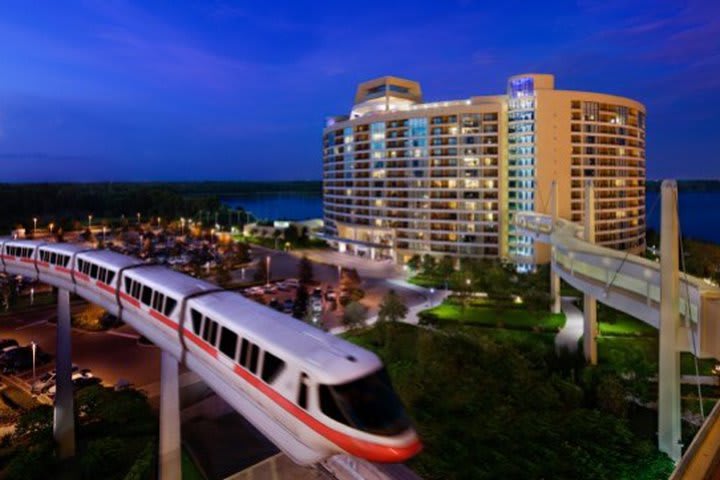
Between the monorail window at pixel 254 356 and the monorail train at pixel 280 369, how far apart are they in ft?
0.07

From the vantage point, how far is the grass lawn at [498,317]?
120ft

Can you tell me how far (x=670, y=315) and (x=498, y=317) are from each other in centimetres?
2147

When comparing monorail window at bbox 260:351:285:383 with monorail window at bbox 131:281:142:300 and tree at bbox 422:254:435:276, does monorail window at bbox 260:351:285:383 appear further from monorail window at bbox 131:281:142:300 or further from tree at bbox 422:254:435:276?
tree at bbox 422:254:435:276

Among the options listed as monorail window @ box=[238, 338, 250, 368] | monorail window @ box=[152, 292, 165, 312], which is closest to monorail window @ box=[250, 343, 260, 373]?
monorail window @ box=[238, 338, 250, 368]

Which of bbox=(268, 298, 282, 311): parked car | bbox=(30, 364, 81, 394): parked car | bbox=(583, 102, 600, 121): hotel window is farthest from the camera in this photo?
bbox=(583, 102, 600, 121): hotel window

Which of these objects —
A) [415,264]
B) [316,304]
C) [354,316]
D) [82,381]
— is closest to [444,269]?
[415,264]

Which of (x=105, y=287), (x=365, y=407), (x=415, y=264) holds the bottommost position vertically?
(x=415, y=264)

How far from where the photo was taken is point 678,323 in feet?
58.1


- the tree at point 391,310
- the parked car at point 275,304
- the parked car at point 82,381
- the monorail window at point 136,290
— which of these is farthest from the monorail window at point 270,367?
the parked car at point 275,304

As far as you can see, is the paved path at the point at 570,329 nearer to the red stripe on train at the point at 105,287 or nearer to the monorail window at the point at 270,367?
the monorail window at the point at 270,367

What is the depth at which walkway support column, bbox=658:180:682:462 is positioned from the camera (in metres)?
17.4

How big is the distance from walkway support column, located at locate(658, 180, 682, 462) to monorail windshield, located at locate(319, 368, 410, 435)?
13.3 m

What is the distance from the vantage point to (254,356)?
1080 cm

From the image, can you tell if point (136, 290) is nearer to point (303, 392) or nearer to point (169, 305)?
point (169, 305)
